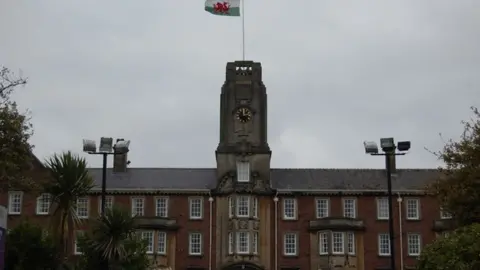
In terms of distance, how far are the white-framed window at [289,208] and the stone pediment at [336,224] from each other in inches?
72.6

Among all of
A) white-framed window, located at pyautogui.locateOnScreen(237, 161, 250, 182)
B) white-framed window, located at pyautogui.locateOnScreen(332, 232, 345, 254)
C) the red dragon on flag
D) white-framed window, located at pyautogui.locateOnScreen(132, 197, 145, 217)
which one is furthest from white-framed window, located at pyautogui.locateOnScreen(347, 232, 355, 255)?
the red dragon on flag

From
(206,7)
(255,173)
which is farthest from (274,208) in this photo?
(206,7)

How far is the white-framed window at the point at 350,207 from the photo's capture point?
6825 centimetres

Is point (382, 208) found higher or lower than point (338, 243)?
higher

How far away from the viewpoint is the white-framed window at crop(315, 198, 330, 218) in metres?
68.3

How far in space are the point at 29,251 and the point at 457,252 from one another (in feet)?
89.7

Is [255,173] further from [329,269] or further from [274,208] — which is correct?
[329,269]

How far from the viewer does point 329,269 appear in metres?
65.9

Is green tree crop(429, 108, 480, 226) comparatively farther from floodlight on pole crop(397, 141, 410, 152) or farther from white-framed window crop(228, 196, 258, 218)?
white-framed window crop(228, 196, 258, 218)

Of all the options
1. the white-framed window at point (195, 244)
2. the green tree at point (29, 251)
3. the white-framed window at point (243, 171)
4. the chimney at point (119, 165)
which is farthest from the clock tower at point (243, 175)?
the green tree at point (29, 251)

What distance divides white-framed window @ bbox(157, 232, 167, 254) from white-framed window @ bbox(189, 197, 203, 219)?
9.66 ft

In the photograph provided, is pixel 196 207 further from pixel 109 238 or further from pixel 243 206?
pixel 109 238

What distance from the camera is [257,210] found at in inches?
2660

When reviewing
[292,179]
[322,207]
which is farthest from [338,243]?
[292,179]
